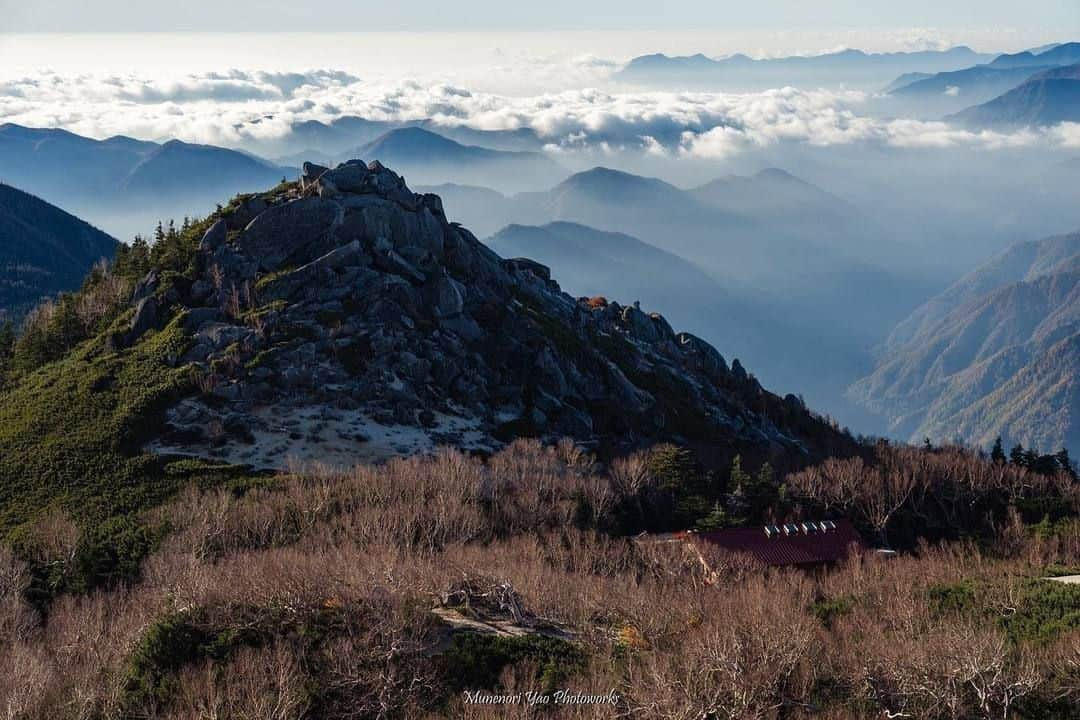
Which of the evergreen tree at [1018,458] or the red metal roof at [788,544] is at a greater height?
the red metal roof at [788,544]

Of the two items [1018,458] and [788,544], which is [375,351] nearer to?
[788,544]

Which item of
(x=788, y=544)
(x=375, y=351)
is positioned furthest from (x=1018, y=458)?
(x=375, y=351)

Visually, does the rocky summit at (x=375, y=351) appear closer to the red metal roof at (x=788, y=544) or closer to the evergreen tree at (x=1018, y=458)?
the evergreen tree at (x=1018, y=458)

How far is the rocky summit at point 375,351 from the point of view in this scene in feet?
278

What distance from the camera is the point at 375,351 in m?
93.2

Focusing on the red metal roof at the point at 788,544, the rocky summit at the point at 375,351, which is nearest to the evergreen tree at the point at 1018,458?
the rocky summit at the point at 375,351

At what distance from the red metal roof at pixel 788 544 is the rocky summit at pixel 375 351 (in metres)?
28.8

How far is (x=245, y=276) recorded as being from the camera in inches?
3937

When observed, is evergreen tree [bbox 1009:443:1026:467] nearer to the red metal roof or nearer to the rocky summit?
the rocky summit

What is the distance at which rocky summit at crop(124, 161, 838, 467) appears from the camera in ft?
278

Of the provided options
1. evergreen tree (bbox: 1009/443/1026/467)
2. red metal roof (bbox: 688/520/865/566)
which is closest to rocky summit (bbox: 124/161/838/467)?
evergreen tree (bbox: 1009/443/1026/467)

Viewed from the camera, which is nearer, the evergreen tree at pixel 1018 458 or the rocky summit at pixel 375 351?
the rocky summit at pixel 375 351

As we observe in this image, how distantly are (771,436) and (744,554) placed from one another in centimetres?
6182

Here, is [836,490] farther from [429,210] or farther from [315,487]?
[429,210]
